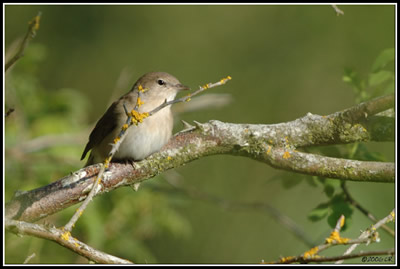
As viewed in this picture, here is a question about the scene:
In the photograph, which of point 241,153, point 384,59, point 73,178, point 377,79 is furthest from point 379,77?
point 73,178

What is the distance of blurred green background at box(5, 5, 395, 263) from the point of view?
5.52 m

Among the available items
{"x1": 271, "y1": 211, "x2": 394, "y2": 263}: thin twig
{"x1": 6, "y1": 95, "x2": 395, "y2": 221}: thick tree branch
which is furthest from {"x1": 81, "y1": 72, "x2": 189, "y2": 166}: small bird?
{"x1": 271, "y1": 211, "x2": 394, "y2": 263}: thin twig

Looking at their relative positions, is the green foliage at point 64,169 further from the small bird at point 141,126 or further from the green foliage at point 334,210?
the green foliage at point 334,210

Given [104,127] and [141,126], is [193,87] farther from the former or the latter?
[141,126]

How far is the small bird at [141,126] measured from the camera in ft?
12.7

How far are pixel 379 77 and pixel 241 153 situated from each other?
3.66 feet

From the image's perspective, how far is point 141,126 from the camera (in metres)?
4.17

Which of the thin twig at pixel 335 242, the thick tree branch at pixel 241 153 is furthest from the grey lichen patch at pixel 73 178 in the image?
the thin twig at pixel 335 242

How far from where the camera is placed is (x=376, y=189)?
18.1ft

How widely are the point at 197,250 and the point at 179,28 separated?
13.1ft

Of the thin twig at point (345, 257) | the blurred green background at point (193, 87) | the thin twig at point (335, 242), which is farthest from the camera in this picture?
the blurred green background at point (193, 87)

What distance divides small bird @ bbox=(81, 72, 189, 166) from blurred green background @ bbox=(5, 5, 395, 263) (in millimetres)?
773

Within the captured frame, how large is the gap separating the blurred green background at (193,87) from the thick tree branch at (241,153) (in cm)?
164

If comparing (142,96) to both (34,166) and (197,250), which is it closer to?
(34,166)
